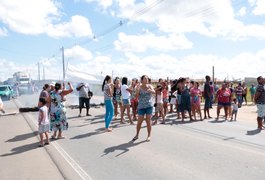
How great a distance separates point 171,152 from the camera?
6711mm

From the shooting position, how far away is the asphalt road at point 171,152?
5.27 m

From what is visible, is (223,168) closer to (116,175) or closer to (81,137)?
(116,175)

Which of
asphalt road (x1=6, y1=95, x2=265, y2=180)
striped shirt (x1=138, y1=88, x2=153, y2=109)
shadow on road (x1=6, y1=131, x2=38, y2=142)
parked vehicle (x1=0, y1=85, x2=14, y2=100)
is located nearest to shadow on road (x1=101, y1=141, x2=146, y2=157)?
asphalt road (x1=6, y1=95, x2=265, y2=180)

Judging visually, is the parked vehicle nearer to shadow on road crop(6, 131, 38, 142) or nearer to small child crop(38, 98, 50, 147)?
shadow on road crop(6, 131, 38, 142)

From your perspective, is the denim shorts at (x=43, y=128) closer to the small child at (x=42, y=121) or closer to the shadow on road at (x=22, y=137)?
the small child at (x=42, y=121)

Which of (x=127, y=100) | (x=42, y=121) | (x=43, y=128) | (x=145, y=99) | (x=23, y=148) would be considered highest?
(x=145, y=99)

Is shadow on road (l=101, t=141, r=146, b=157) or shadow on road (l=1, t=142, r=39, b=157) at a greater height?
shadow on road (l=101, t=141, r=146, b=157)

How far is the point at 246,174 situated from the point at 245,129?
5.15 metres

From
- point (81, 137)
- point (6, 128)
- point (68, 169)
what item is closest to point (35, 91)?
point (6, 128)

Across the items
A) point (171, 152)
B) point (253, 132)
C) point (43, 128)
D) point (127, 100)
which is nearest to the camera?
point (171, 152)

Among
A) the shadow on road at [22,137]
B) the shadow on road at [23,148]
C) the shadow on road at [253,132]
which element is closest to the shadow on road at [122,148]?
the shadow on road at [23,148]

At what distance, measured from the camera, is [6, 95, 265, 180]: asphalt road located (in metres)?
5.27

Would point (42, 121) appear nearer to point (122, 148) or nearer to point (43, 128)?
point (43, 128)

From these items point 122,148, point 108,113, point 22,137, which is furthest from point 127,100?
point 122,148
